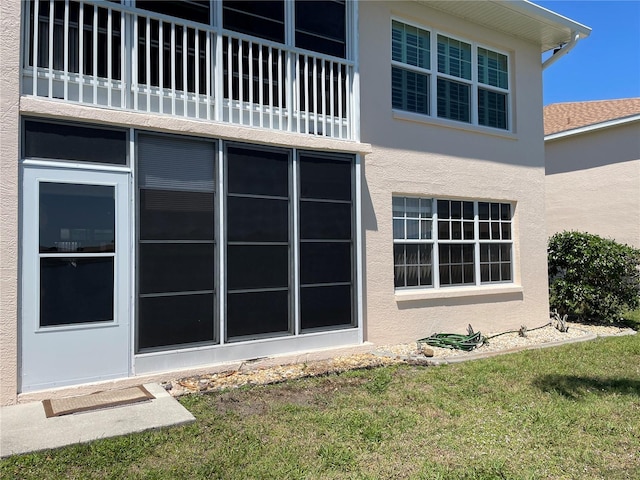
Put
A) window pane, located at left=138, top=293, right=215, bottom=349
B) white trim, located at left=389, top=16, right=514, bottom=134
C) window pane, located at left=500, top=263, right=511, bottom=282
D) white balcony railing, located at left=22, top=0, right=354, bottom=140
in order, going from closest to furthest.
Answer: white balcony railing, located at left=22, top=0, right=354, bottom=140
window pane, located at left=138, top=293, right=215, bottom=349
white trim, located at left=389, top=16, right=514, bottom=134
window pane, located at left=500, top=263, right=511, bottom=282

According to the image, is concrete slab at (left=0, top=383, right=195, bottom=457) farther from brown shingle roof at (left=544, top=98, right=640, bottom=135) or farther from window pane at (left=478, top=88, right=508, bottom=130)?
brown shingle roof at (left=544, top=98, right=640, bottom=135)

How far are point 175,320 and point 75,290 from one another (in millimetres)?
1182

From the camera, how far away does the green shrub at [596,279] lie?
10.4 metres

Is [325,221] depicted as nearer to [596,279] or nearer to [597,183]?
[596,279]

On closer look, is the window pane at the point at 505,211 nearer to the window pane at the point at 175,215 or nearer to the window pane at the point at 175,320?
the window pane at the point at 175,215

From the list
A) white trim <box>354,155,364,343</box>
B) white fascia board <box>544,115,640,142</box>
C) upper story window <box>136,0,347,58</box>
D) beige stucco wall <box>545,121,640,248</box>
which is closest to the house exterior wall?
white trim <box>354,155,364,343</box>

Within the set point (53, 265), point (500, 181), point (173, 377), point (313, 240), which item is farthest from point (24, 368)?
point (500, 181)

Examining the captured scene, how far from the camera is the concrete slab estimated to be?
408cm

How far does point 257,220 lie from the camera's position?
258 inches

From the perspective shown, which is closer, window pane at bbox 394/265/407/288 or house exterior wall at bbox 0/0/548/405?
Result: house exterior wall at bbox 0/0/548/405

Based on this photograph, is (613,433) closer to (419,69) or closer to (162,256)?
(162,256)

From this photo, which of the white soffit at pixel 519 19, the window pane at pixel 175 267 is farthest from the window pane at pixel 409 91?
the window pane at pixel 175 267

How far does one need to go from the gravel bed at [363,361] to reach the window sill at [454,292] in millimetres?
825

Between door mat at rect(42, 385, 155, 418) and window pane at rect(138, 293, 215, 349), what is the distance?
1.84ft
